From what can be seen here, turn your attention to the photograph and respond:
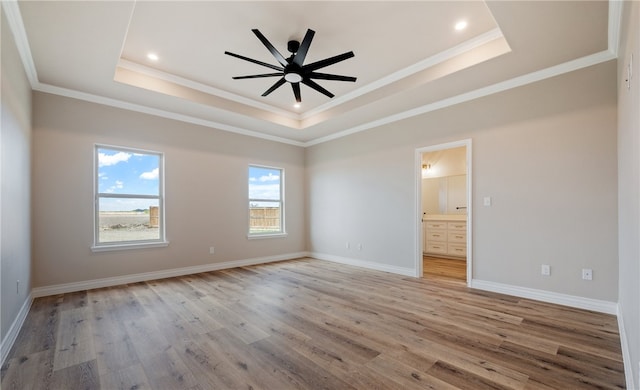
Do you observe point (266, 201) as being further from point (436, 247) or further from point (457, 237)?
point (457, 237)

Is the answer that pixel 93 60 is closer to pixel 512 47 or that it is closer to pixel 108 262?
pixel 108 262

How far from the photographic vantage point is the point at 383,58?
356 cm

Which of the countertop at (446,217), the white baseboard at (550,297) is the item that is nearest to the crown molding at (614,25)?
the white baseboard at (550,297)

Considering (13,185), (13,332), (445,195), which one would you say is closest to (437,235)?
(445,195)

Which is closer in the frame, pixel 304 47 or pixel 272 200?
pixel 304 47

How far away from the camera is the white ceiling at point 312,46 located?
250cm

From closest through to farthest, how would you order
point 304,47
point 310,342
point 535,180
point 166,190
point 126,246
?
point 310,342 < point 304,47 < point 535,180 < point 126,246 < point 166,190

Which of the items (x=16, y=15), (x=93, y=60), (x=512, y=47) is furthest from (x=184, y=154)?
(x=512, y=47)

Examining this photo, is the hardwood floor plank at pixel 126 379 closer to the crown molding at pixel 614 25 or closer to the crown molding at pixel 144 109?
the crown molding at pixel 144 109

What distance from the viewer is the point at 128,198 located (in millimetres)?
4414

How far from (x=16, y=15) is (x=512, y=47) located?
179 inches

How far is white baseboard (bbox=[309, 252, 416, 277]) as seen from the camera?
4730 mm

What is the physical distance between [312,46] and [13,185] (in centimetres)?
331

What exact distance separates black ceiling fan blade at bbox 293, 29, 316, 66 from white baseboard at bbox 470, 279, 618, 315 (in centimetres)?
367
